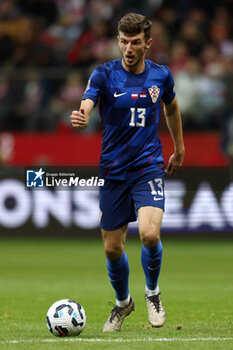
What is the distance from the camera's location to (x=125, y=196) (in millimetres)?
6711

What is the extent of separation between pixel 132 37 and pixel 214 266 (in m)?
6.27

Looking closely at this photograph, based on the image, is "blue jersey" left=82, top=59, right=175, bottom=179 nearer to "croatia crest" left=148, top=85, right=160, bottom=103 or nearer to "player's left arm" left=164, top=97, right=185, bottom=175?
"croatia crest" left=148, top=85, right=160, bottom=103

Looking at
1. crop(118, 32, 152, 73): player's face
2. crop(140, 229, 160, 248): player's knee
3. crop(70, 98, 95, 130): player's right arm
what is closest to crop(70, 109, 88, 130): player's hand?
crop(70, 98, 95, 130): player's right arm

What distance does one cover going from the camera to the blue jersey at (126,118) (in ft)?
21.7

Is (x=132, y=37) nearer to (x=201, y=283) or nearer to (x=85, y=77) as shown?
(x=201, y=283)

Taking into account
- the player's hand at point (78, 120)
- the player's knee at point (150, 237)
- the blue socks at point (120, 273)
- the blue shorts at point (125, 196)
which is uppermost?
the player's hand at point (78, 120)

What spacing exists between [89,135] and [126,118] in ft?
27.8

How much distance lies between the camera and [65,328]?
6363mm

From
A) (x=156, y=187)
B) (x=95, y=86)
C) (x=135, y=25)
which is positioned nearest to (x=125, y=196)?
(x=156, y=187)

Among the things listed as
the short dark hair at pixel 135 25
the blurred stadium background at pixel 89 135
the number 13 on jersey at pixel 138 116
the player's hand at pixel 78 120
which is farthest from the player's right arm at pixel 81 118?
the blurred stadium background at pixel 89 135

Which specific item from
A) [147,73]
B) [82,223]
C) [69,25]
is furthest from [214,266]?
[69,25]

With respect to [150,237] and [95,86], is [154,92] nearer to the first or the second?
[95,86]

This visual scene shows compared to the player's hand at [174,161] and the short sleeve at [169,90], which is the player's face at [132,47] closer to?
the short sleeve at [169,90]

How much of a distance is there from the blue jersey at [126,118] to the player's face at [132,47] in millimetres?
133
